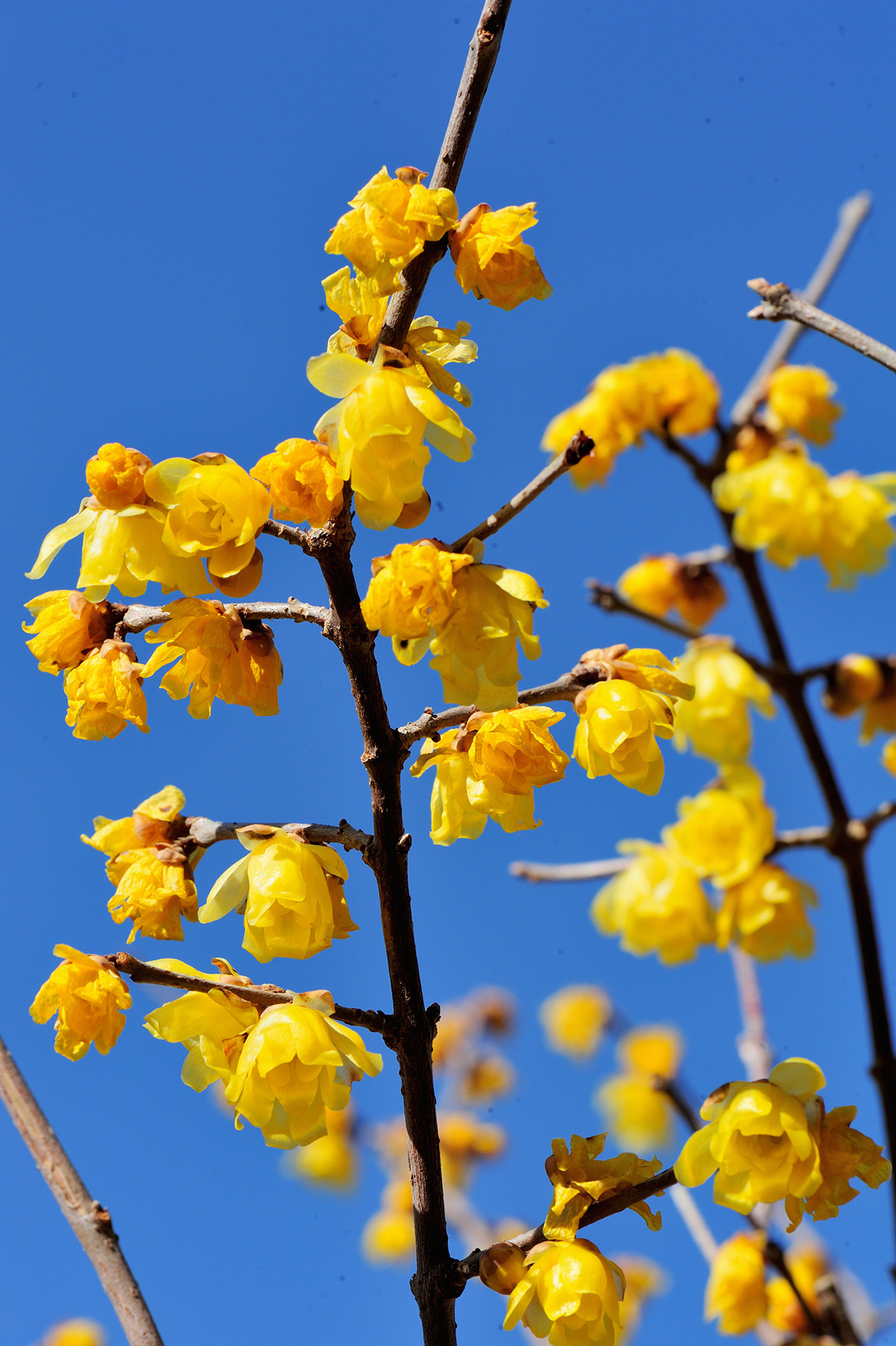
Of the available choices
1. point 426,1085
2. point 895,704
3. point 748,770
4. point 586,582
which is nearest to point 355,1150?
point 748,770

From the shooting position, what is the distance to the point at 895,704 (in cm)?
257

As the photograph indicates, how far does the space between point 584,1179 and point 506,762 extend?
0.41 metres

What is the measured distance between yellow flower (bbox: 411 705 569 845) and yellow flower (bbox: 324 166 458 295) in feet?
1.45

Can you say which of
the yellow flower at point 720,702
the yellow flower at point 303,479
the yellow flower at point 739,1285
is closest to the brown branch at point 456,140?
the yellow flower at point 303,479

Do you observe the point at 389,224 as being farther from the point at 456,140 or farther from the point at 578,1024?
the point at 578,1024

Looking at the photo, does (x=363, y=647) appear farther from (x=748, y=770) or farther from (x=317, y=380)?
(x=748, y=770)

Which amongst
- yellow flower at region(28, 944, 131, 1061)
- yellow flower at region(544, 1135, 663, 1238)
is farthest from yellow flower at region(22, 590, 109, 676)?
yellow flower at region(544, 1135, 663, 1238)

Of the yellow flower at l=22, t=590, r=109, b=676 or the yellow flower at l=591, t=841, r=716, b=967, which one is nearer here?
the yellow flower at l=22, t=590, r=109, b=676

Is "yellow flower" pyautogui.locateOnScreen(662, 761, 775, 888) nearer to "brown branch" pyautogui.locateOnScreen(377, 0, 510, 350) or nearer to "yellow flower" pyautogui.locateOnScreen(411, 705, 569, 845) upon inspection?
"yellow flower" pyautogui.locateOnScreen(411, 705, 569, 845)

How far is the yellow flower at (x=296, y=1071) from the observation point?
2.79 ft

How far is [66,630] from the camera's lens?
108 centimetres

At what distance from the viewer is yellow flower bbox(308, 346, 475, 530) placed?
0.85 meters

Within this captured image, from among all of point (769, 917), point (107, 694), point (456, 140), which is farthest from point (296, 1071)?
point (769, 917)

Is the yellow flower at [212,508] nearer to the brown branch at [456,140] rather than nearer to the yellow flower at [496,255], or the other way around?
the brown branch at [456,140]
